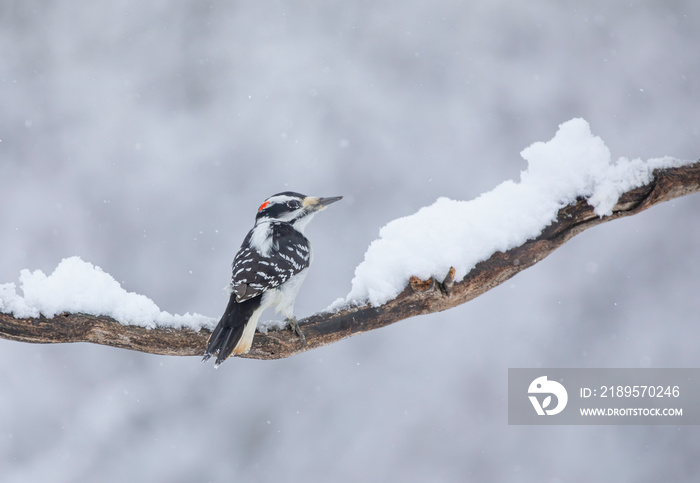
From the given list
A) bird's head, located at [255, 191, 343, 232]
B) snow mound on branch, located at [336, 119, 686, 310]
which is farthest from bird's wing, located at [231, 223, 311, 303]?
snow mound on branch, located at [336, 119, 686, 310]

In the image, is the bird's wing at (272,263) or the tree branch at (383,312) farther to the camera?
the bird's wing at (272,263)

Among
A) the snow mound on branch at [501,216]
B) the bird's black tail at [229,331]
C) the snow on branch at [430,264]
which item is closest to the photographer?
the bird's black tail at [229,331]

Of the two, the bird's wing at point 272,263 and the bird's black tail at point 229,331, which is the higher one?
the bird's wing at point 272,263

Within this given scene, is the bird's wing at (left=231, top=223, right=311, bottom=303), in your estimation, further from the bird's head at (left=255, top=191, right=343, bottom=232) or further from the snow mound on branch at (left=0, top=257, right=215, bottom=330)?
the snow mound on branch at (left=0, top=257, right=215, bottom=330)

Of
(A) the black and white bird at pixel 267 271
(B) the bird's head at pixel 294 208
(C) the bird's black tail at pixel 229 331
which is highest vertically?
(B) the bird's head at pixel 294 208

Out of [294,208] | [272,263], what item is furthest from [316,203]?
[272,263]

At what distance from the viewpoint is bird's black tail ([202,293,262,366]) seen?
8.23 ft

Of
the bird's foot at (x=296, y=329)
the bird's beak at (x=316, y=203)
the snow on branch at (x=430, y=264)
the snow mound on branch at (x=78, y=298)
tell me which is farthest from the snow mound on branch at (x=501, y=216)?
the snow mound on branch at (x=78, y=298)

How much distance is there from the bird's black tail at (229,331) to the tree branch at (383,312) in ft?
0.66

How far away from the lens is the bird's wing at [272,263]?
275 centimetres

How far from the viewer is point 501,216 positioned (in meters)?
2.83

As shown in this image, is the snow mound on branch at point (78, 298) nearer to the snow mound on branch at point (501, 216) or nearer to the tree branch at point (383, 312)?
the tree branch at point (383, 312)

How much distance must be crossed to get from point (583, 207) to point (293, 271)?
148 cm

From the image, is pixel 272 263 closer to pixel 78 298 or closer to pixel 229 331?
pixel 229 331
